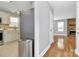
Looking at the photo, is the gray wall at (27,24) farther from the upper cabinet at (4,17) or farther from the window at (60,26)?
the window at (60,26)

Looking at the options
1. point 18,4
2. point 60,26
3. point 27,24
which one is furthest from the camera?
point 60,26

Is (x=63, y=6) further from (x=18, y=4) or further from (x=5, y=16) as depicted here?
(x=5, y=16)

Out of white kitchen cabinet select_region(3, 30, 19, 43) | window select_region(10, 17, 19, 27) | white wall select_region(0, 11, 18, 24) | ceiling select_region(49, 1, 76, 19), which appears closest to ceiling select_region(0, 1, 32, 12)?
white wall select_region(0, 11, 18, 24)

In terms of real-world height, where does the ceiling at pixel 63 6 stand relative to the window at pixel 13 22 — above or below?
above

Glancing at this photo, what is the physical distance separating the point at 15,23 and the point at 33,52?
5.44 meters

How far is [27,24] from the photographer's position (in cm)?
376

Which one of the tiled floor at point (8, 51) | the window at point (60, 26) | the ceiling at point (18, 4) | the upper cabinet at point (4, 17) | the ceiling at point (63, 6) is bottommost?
the tiled floor at point (8, 51)

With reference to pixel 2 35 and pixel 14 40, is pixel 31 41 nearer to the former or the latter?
pixel 2 35

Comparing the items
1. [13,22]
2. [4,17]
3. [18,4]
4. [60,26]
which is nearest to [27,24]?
[18,4]

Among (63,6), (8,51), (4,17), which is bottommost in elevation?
(8,51)

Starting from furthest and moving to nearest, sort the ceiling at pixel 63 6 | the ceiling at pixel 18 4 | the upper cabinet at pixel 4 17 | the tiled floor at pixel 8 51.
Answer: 1. the upper cabinet at pixel 4 17
2. the ceiling at pixel 63 6
3. the ceiling at pixel 18 4
4. the tiled floor at pixel 8 51

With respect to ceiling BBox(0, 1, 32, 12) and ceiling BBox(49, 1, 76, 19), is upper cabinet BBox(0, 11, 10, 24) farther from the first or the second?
ceiling BBox(49, 1, 76, 19)

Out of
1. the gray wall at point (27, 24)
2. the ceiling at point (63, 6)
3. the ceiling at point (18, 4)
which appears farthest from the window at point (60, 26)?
the gray wall at point (27, 24)

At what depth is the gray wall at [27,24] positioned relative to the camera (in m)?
3.68
